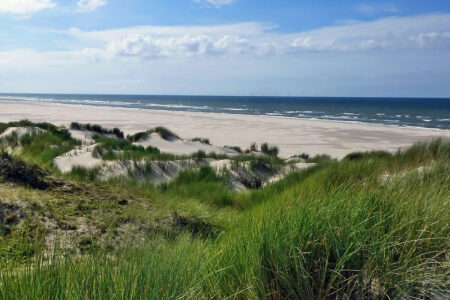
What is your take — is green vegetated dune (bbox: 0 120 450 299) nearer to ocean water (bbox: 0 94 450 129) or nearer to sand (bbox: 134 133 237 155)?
sand (bbox: 134 133 237 155)

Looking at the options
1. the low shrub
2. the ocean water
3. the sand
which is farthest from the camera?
the ocean water

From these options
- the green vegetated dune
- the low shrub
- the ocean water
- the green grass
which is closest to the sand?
the low shrub

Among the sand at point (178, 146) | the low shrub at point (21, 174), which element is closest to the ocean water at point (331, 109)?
the sand at point (178, 146)

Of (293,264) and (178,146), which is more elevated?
(293,264)

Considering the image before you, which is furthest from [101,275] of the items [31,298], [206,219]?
[206,219]

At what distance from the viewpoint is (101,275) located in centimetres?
231

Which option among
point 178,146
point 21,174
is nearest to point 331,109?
point 178,146

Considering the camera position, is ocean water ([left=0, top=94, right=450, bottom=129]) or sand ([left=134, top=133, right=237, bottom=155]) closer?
sand ([left=134, top=133, right=237, bottom=155])

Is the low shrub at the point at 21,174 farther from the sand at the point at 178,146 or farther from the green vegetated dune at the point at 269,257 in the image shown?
the sand at the point at 178,146

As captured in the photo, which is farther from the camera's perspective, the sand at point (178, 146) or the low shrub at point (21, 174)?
the sand at point (178, 146)

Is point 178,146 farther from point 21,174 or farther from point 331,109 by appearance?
point 331,109

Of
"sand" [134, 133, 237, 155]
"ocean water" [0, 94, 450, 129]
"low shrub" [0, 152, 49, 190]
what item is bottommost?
"sand" [134, 133, 237, 155]

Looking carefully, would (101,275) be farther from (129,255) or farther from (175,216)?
(175,216)

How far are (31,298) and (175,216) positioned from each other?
8.87 feet
